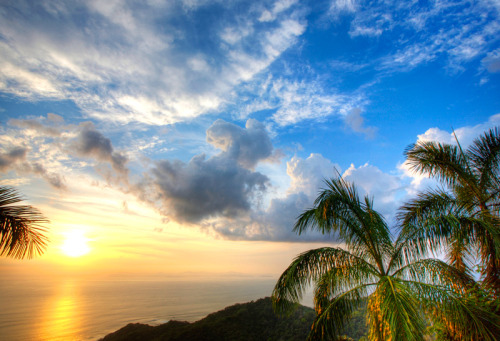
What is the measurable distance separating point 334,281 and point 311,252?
3.18 feet

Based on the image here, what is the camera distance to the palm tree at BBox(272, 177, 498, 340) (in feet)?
14.8

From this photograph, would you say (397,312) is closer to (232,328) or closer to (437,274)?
(437,274)

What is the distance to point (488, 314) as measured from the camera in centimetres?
453

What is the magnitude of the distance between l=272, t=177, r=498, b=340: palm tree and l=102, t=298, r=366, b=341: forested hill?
20461 mm

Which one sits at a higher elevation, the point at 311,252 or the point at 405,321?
the point at 311,252

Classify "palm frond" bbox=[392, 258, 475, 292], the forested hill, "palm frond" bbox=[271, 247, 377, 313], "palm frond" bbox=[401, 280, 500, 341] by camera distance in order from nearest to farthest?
"palm frond" bbox=[401, 280, 500, 341]
"palm frond" bbox=[392, 258, 475, 292]
"palm frond" bbox=[271, 247, 377, 313]
the forested hill

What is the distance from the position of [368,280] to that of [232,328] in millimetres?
23383

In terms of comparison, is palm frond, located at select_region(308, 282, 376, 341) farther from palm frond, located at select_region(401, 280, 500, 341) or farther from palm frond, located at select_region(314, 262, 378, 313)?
palm frond, located at select_region(401, 280, 500, 341)

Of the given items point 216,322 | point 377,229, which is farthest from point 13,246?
point 216,322

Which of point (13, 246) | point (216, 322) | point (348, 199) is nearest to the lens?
point (13, 246)

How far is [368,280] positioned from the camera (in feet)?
19.9

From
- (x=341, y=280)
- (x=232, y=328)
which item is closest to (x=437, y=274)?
(x=341, y=280)

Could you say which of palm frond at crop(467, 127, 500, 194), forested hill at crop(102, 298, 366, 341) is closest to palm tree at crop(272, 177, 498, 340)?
palm frond at crop(467, 127, 500, 194)

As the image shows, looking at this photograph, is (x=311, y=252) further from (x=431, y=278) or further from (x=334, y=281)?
(x=431, y=278)
